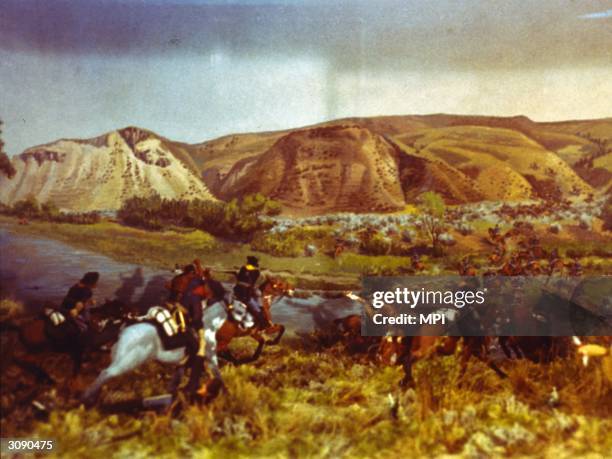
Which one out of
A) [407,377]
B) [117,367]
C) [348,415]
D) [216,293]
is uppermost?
[216,293]

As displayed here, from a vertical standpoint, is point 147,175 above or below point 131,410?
above

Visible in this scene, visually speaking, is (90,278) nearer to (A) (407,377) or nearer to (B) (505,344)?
(A) (407,377)

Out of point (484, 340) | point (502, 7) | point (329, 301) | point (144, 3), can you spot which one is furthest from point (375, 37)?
point (484, 340)

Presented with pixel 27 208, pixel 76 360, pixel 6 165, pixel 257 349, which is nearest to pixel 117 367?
pixel 76 360

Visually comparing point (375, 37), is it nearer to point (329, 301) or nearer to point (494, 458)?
point (329, 301)

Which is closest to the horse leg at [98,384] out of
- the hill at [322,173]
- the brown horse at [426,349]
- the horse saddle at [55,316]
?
the horse saddle at [55,316]

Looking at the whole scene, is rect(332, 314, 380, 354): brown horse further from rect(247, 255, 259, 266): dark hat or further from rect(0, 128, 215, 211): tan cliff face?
rect(0, 128, 215, 211): tan cliff face

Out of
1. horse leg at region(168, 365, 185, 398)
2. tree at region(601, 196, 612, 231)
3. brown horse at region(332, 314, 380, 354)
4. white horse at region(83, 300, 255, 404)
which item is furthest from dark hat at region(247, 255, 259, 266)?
tree at region(601, 196, 612, 231)
